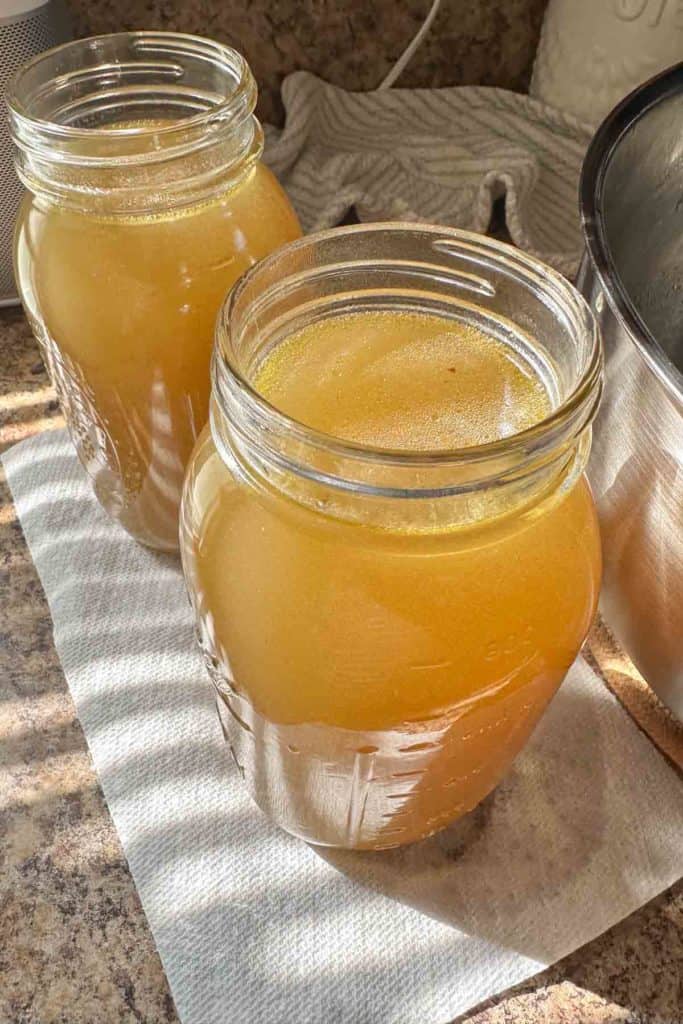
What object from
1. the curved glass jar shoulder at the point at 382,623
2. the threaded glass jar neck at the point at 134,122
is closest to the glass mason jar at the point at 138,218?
the threaded glass jar neck at the point at 134,122

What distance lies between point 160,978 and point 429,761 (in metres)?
0.18

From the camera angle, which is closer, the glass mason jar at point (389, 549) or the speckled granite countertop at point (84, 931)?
the glass mason jar at point (389, 549)

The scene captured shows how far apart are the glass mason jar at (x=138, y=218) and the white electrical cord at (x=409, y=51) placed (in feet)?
1.19

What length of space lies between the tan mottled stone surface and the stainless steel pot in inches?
12.5

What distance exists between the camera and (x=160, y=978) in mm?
488

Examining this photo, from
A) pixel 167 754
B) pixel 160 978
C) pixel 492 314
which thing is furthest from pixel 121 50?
pixel 160 978

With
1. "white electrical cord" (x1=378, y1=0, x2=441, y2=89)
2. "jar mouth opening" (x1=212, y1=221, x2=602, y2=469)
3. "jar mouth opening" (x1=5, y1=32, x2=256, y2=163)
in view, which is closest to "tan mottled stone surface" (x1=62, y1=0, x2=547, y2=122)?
"white electrical cord" (x1=378, y1=0, x2=441, y2=89)

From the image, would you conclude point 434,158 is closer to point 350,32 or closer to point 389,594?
point 350,32

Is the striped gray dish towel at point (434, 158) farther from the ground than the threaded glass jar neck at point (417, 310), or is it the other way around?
the threaded glass jar neck at point (417, 310)

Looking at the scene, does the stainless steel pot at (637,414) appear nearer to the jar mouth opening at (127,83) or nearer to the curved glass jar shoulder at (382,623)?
the curved glass jar shoulder at (382,623)

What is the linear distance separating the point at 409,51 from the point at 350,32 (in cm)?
6

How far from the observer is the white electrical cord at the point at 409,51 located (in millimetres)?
852

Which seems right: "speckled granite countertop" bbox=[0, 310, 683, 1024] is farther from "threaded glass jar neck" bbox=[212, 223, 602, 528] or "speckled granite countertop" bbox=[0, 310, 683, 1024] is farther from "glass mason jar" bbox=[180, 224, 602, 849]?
"threaded glass jar neck" bbox=[212, 223, 602, 528]

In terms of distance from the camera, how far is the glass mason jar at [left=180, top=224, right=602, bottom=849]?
375mm
